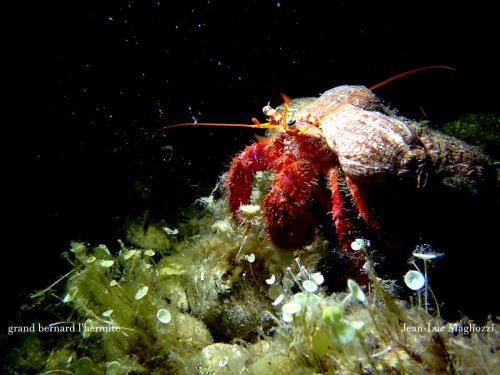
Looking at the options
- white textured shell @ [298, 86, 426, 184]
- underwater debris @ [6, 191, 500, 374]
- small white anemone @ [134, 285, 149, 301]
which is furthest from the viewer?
small white anemone @ [134, 285, 149, 301]

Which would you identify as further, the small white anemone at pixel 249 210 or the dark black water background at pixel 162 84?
the dark black water background at pixel 162 84

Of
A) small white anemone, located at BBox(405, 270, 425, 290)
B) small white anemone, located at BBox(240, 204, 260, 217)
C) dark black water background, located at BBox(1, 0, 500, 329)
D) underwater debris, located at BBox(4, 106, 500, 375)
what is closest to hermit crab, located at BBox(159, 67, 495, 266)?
small white anemone, located at BBox(240, 204, 260, 217)

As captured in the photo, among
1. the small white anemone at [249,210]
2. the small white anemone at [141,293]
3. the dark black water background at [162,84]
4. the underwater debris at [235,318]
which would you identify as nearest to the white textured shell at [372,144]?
the underwater debris at [235,318]

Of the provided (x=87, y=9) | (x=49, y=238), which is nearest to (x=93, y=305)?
(x=49, y=238)

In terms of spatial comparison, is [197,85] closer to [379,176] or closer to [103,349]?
[379,176]

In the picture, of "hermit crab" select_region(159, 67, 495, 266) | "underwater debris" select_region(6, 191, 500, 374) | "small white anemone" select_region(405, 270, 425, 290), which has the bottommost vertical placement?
"underwater debris" select_region(6, 191, 500, 374)

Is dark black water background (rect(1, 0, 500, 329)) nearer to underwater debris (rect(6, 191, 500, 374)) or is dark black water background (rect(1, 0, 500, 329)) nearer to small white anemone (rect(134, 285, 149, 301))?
underwater debris (rect(6, 191, 500, 374))

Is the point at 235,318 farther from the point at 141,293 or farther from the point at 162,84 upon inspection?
the point at 162,84

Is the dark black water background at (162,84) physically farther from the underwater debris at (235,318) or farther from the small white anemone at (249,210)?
the small white anemone at (249,210)
